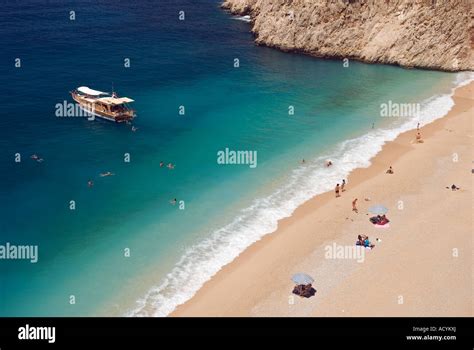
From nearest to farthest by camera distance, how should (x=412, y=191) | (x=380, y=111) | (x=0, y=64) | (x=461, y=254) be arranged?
(x=461, y=254) → (x=412, y=191) → (x=380, y=111) → (x=0, y=64)

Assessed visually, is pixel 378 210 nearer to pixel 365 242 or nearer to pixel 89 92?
pixel 365 242

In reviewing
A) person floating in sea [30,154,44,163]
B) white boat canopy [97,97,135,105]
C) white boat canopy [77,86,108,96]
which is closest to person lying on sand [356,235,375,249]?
person floating in sea [30,154,44,163]

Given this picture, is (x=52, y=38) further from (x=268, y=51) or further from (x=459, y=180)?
(x=459, y=180)

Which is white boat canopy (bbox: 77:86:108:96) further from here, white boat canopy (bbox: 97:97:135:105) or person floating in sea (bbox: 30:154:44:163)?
person floating in sea (bbox: 30:154:44:163)

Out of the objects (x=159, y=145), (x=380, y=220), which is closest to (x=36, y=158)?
(x=159, y=145)

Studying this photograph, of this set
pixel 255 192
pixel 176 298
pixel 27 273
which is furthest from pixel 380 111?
pixel 27 273
